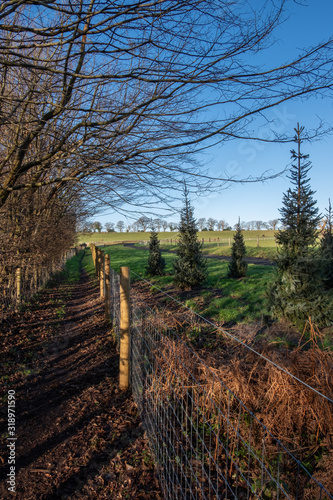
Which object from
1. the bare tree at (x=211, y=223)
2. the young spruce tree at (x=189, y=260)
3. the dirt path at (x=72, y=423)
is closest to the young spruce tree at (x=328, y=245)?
the young spruce tree at (x=189, y=260)

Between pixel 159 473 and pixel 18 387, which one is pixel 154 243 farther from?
pixel 159 473

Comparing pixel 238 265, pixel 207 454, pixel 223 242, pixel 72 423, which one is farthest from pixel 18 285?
pixel 223 242

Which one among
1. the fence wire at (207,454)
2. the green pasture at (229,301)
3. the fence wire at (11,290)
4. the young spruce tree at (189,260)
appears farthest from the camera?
the young spruce tree at (189,260)

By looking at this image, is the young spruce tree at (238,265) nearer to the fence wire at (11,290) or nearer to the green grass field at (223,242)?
the green grass field at (223,242)

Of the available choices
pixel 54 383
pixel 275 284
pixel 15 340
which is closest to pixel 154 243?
pixel 275 284

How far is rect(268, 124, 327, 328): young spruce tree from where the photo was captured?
23.0 feet

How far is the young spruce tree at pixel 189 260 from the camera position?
11.8 m

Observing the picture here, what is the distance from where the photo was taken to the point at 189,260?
39.6 feet

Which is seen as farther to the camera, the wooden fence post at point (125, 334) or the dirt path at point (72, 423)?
the wooden fence post at point (125, 334)

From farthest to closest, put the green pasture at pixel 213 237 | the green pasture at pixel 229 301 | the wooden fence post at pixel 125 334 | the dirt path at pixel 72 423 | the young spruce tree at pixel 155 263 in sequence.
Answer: the green pasture at pixel 213 237, the young spruce tree at pixel 155 263, the green pasture at pixel 229 301, the wooden fence post at pixel 125 334, the dirt path at pixel 72 423

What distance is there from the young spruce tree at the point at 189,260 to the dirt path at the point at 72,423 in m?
5.85

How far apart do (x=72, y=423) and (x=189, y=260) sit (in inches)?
360

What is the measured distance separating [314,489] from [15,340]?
574 centimetres

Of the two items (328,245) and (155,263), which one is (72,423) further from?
(328,245)
